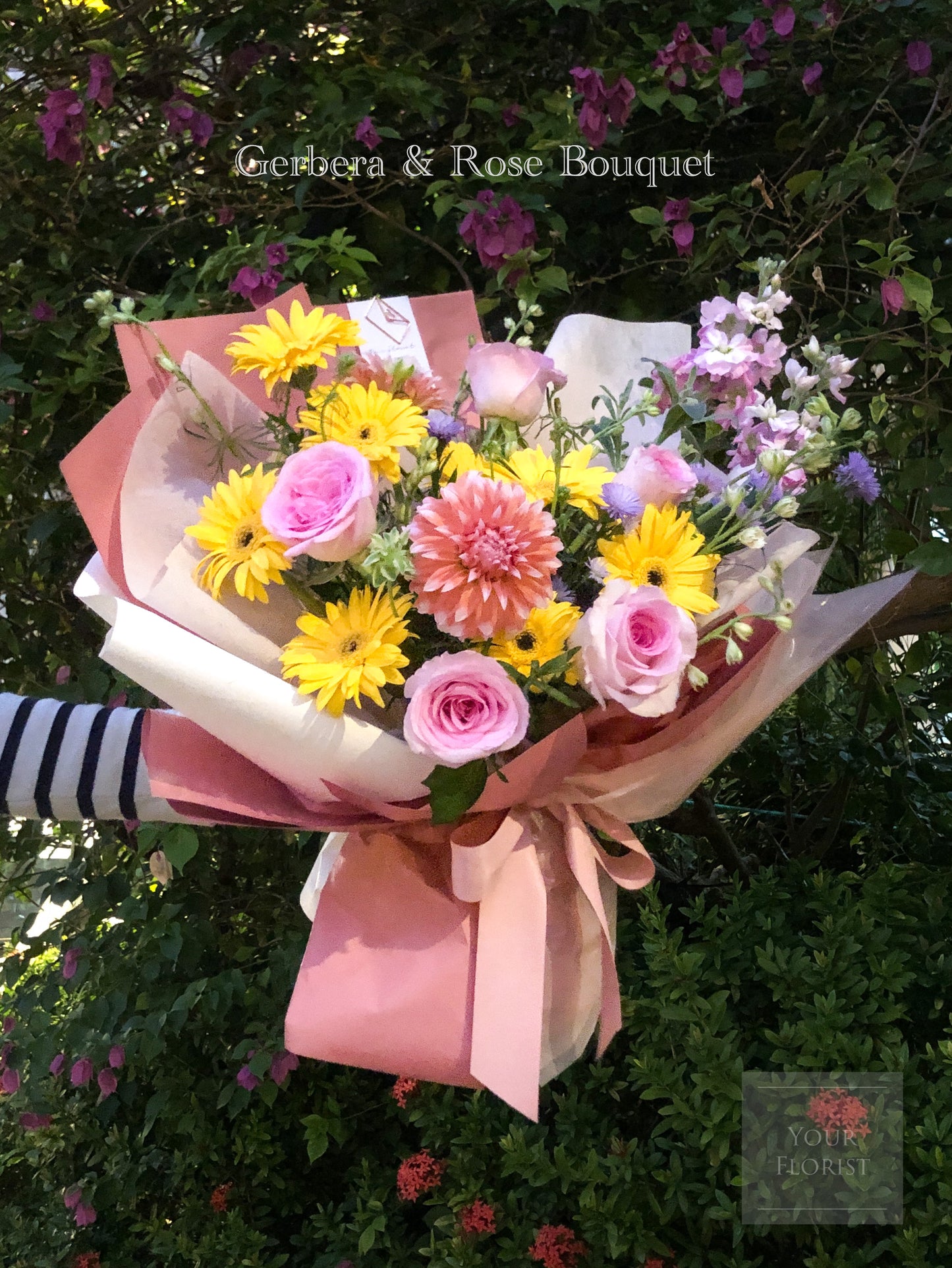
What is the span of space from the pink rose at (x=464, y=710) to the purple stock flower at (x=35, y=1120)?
1.27m

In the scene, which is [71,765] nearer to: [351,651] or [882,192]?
[351,651]

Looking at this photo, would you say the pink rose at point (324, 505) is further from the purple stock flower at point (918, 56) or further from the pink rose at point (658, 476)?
the purple stock flower at point (918, 56)

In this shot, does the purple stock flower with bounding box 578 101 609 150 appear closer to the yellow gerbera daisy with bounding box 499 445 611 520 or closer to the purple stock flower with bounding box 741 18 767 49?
the purple stock flower with bounding box 741 18 767 49

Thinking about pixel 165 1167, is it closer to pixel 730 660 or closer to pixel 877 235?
pixel 730 660

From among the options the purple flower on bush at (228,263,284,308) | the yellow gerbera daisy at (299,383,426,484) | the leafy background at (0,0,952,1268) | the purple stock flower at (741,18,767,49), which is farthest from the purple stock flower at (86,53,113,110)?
the yellow gerbera daisy at (299,383,426,484)

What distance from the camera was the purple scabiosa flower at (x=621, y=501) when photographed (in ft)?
1.71

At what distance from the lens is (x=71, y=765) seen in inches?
33.2

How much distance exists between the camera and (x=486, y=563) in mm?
467

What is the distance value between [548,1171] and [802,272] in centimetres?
107

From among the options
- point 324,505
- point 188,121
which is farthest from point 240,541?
point 188,121

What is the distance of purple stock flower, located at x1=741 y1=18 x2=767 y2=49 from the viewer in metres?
1.08

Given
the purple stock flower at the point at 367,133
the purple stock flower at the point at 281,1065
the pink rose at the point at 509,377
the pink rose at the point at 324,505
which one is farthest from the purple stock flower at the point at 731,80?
the purple stock flower at the point at 281,1065

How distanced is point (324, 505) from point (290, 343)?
132mm

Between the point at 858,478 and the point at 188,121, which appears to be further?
the point at 188,121
